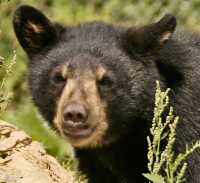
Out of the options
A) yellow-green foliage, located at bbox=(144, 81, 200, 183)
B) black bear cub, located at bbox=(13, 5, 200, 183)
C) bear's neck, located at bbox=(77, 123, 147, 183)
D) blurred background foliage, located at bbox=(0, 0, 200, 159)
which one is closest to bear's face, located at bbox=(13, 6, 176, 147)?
black bear cub, located at bbox=(13, 5, 200, 183)

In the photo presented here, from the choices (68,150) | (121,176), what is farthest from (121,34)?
(68,150)

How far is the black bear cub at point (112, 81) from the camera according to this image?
23.6 feet

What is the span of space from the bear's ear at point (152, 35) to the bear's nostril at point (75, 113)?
0.88 metres

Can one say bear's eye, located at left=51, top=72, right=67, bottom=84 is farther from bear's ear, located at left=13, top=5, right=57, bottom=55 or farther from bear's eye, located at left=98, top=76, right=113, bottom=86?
bear's ear, located at left=13, top=5, right=57, bottom=55

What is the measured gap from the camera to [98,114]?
7141 millimetres

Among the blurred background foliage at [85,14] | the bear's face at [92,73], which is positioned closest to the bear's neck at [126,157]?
the bear's face at [92,73]

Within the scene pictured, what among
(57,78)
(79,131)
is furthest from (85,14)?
(79,131)

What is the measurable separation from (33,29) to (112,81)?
97cm

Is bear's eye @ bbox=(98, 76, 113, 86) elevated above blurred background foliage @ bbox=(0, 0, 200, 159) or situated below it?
below

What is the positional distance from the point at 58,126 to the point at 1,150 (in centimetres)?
53

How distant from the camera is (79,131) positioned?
23.4 feet

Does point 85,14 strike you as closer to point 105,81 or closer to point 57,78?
point 57,78

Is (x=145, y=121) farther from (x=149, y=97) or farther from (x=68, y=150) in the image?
(x=68, y=150)

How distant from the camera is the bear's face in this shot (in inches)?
280
